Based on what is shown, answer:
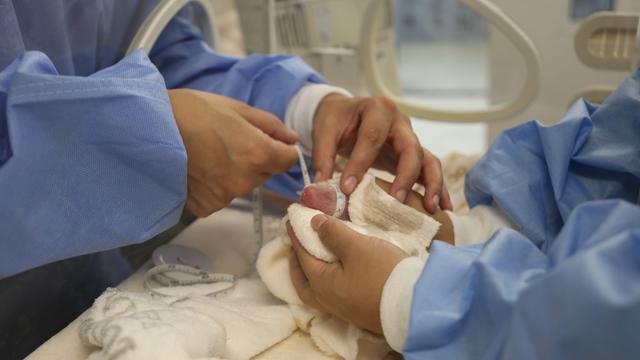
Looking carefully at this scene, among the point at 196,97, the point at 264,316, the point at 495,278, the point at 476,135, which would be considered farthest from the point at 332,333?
the point at 476,135

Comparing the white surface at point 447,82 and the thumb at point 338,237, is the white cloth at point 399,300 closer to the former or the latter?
the thumb at point 338,237

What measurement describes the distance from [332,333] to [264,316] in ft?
0.26

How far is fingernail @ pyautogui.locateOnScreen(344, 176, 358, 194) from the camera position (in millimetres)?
781

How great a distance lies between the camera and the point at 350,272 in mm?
626

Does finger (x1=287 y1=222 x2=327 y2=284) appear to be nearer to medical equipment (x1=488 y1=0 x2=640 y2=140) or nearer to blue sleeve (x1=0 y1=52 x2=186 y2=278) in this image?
blue sleeve (x1=0 y1=52 x2=186 y2=278)

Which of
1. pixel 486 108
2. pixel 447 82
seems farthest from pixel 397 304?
pixel 447 82

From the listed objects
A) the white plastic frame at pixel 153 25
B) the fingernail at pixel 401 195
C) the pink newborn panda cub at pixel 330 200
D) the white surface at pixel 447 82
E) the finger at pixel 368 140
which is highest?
the white plastic frame at pixel 153 25

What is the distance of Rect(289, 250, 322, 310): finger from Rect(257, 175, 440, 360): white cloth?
0.01 m

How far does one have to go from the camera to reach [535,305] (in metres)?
0.48

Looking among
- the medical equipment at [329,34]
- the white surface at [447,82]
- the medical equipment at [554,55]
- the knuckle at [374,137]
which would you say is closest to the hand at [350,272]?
the knuckle at [374,137]

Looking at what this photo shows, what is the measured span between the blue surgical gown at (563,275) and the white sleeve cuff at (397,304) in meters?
0.02

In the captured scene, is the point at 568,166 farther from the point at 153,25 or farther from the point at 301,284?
the point at 153,25

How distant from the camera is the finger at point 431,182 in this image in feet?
2.81

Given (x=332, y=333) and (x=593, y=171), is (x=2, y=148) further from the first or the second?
(x=593, y=171)
